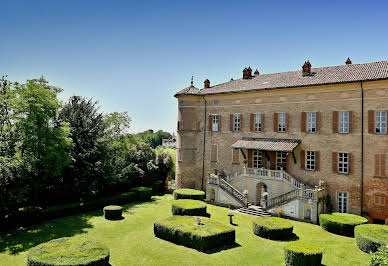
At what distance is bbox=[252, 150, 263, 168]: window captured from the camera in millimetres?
29531

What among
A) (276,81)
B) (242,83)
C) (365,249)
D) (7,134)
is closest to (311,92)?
(276,81)

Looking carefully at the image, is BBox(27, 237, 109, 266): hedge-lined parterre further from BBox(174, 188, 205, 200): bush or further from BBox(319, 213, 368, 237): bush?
BBox(319, 213, 368, 237): bush

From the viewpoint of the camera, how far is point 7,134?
70.1 feet

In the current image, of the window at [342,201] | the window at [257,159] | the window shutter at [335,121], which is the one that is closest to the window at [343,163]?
the window at [342,201]

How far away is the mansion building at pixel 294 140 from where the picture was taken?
2334 centimetres

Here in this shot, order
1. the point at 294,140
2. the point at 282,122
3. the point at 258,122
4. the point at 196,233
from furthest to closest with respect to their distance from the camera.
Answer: the point at 258,122 < the point at 282,122 < the point at 294,140 < the point at 196,233

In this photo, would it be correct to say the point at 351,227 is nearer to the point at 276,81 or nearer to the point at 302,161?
the point at 302,161

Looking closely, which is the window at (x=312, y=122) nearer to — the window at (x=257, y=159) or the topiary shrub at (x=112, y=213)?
the window at (x=257, y=159)

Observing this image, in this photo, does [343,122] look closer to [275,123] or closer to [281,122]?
[281,122]

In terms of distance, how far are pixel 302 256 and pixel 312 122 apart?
49.0 feet

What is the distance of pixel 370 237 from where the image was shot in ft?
56.7

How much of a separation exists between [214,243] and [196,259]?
200 cm

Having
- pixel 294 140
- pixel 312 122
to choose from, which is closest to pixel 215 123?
pixel 294 140

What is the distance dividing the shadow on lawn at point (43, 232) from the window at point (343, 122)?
22917mm
